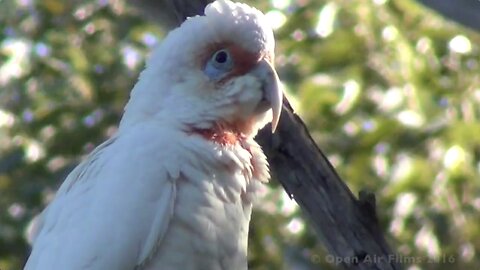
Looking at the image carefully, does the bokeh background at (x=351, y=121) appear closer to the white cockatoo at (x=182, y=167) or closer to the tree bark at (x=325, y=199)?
the tree bark at (x=325, y=199)

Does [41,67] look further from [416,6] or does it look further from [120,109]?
[416,6]

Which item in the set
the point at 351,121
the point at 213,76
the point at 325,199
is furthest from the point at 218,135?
the point at 351,121

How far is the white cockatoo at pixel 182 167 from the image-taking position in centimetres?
249

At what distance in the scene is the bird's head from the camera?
264 cm

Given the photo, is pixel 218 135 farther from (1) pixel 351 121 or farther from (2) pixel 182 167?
(1) pixel 351 121

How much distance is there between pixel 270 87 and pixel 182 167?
0.29 metres

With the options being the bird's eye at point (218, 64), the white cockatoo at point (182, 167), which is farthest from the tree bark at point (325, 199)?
the bird's eye at point (218, 64)

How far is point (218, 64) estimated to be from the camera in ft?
8.73

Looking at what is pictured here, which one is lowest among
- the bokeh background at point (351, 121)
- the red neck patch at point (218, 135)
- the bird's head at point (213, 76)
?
the bokeh background at point (351, 121)

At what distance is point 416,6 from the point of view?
10.6 ft

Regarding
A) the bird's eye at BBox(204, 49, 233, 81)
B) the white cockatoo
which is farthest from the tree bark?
the bird's eye at BBox(204, 49, 233, 81)

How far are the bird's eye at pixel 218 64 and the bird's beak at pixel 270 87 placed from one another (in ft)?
0.23

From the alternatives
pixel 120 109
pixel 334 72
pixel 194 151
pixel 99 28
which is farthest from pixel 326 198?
pixel 99 28

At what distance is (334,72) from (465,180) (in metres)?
0.47
